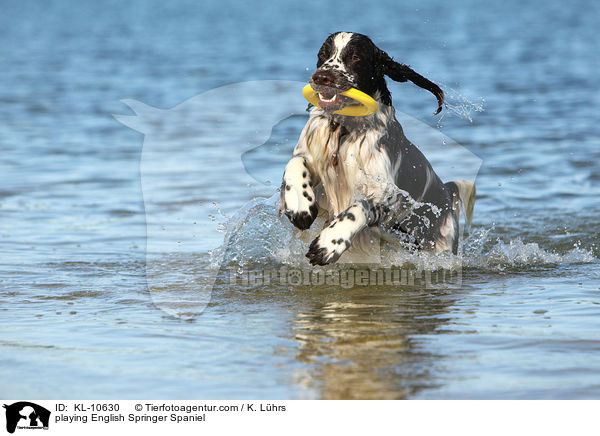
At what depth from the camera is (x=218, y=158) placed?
1027cm

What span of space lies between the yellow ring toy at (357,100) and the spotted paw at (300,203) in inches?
17.8

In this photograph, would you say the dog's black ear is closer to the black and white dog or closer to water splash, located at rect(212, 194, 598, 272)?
the black and white dog

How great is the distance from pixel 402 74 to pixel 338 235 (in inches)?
43.4

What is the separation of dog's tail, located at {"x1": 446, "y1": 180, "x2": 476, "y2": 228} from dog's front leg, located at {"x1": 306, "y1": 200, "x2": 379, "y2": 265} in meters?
1.16

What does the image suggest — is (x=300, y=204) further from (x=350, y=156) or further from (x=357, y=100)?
(x=357, y=100)

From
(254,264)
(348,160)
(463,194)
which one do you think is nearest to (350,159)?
(348,160)

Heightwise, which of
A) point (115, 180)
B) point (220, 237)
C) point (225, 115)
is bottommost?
point (220, 237)

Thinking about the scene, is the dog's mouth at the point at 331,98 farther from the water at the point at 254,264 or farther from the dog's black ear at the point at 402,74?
the water at the point at 254,264

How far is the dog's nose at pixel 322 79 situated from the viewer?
498 centimetres

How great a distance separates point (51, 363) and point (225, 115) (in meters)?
9.77

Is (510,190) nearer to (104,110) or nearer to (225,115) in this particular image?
(225,115)

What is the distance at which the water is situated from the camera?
Answer: 3.60 metres
